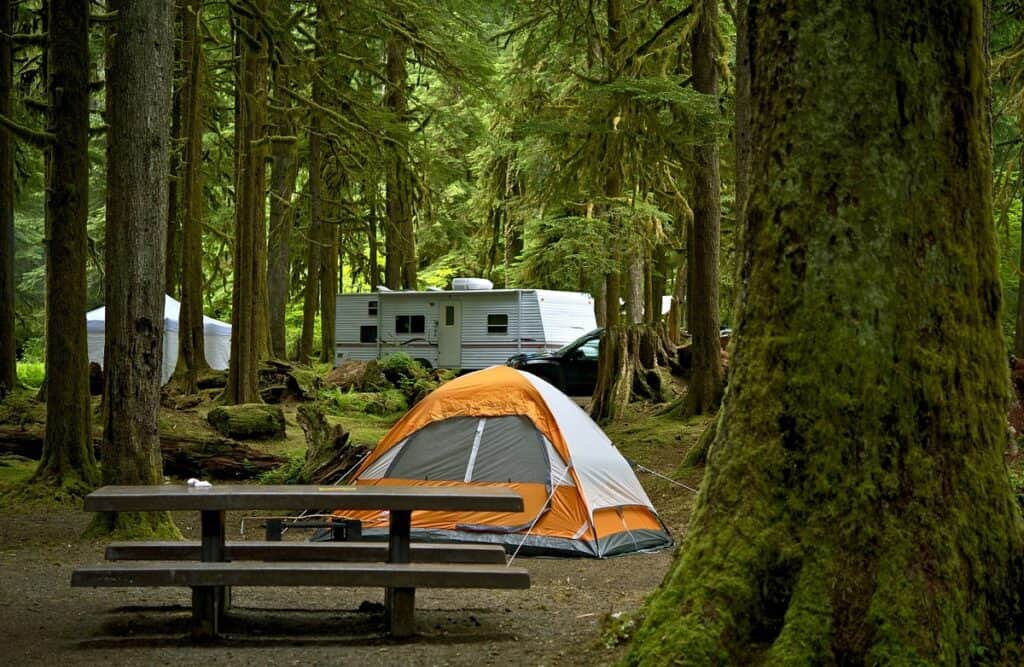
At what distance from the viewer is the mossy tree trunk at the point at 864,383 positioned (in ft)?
14.0

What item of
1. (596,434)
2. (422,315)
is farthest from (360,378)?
(596,434)

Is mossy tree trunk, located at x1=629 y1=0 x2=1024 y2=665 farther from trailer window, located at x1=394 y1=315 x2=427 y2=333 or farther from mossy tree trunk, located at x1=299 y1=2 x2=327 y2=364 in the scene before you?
trailer window, located at x1=394 y1=315 x2=427 y2=333

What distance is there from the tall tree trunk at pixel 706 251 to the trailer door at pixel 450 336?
11.8 metres

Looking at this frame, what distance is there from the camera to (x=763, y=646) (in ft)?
14.4

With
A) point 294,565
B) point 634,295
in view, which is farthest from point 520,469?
point 634,295

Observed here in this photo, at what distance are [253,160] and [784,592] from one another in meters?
15.5

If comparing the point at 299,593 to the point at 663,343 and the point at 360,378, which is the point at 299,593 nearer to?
the point at 663,343

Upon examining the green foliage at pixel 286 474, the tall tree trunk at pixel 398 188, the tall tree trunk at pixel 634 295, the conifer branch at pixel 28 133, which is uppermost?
the tall tree trunk at pixel 398 188

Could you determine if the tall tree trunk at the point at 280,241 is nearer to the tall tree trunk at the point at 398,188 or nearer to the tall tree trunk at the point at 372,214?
the tall tree trunk at the point at 372,214

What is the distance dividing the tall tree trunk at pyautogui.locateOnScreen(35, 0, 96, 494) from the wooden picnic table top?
5.72 metres

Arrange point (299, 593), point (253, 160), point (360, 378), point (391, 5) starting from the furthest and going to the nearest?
point (360, 378)
point (253, 160)
point (391, 5)
point (299, 593)

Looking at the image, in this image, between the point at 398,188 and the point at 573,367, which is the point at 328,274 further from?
the point at 398,188

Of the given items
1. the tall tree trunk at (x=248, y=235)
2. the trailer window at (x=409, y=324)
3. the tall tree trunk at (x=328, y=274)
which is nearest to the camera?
the tall tree trunk at (x=248, y=235)

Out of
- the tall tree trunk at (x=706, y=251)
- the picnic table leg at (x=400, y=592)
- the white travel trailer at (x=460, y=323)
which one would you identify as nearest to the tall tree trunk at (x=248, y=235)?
the tall tree trunk at (x=706, y=251)
